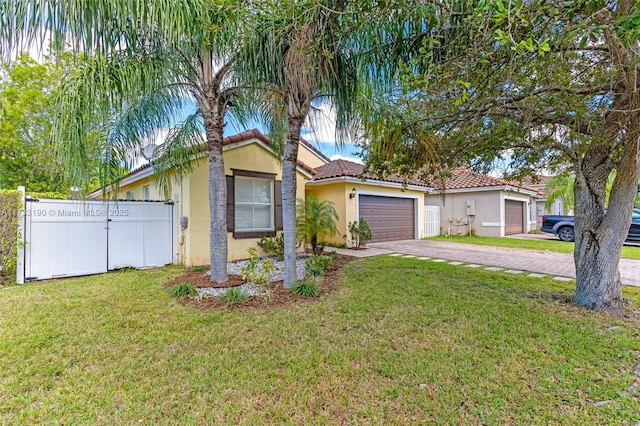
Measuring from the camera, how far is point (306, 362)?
11.1 ft

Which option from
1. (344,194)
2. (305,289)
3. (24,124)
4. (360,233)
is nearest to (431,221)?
(360,233)

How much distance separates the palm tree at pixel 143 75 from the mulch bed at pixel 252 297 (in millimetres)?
431

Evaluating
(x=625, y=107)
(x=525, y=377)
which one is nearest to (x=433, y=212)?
(x=625, y=107)

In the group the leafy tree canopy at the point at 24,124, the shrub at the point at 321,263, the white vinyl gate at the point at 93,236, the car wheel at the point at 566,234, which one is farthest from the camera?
the leafy tree canopy at the point at 24,124

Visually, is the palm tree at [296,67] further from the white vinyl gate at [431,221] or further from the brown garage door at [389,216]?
the white vinyl gate at [431,221]

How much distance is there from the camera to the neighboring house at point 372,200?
12.6 metres

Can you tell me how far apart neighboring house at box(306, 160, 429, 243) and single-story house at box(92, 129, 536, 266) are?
43 mm

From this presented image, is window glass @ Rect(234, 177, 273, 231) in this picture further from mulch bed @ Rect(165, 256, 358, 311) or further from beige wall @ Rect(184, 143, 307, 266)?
mulch bed @ Rect(165, 256, 358, 311)

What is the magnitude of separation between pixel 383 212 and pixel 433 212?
5.24 meters

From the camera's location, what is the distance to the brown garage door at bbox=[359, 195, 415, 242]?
13.7 metres

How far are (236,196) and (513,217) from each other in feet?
58.8

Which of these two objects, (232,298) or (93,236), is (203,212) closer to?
(93,236)

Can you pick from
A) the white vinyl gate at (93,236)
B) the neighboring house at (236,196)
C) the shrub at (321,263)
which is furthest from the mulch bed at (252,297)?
the white vinyl gate at (93,236)

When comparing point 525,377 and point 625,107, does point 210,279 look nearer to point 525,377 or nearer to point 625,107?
point 525,377
